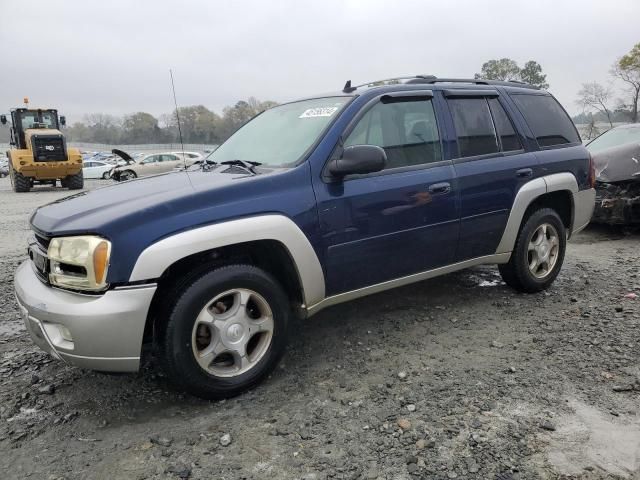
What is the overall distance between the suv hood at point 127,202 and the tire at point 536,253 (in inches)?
95.7

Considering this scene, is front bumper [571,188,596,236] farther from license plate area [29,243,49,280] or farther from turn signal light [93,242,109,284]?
license plate area [29,243,49,280]

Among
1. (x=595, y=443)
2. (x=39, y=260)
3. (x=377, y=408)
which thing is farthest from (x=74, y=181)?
(x=595, y=443)

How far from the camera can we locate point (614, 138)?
26.1 ft

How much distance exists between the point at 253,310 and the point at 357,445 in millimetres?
1013

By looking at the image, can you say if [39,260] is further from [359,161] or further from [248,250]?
[359,161]

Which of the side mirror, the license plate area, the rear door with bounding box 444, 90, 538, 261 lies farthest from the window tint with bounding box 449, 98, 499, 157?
the license plate area

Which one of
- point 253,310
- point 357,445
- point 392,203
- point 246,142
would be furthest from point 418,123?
point 357,445

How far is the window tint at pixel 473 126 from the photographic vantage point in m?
3.87

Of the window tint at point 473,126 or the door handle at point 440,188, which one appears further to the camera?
the window tint at point 473,126

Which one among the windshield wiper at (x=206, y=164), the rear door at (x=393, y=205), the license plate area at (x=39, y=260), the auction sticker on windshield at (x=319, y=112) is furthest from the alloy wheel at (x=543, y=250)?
the license plate area at (x=39, y=260)

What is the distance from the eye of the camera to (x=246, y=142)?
12.9ft

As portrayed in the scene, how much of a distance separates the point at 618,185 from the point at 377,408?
19.1ft

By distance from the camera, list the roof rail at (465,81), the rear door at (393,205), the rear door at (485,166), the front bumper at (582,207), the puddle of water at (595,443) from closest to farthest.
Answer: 1. the puddle of water at (595,443)
2. the rear door at (393,205)
3. the rear door at (485,166)
4. the roof rail at (465,81)
5. the front bumper at (582,207)

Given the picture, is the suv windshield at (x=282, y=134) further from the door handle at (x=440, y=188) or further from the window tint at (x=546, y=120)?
the window tint at (x=546, y=120)
